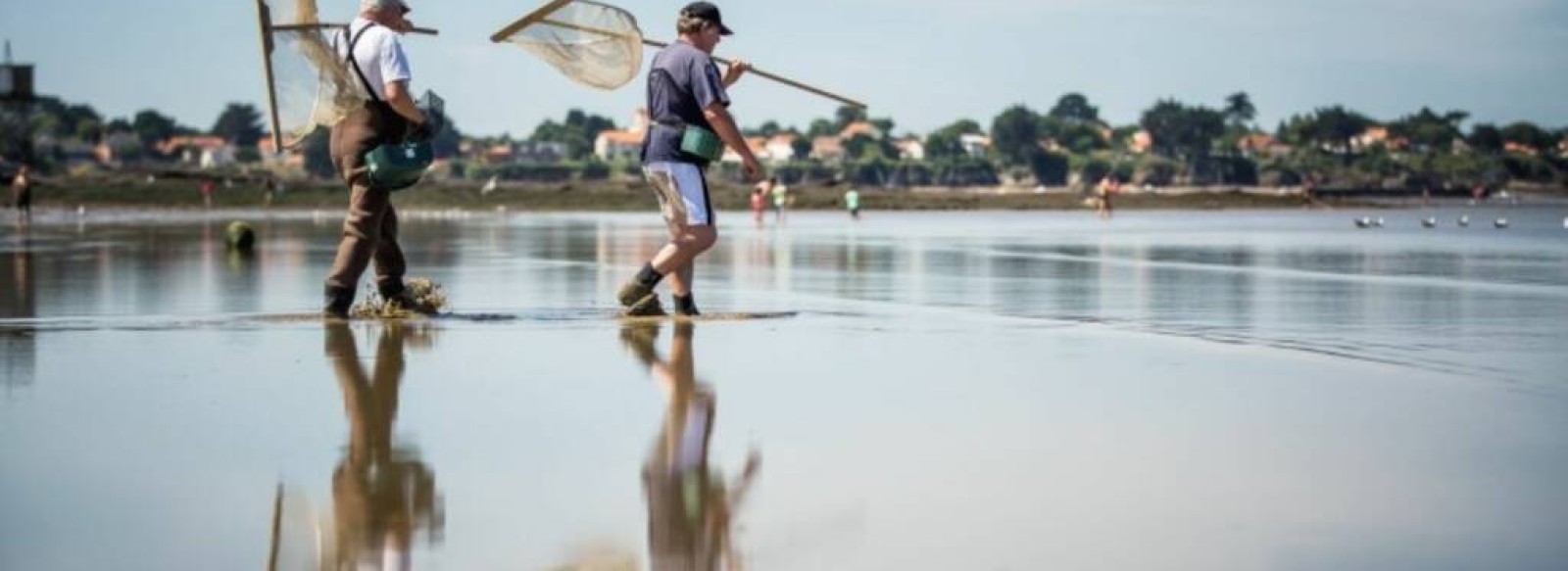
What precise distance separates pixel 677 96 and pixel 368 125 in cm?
188

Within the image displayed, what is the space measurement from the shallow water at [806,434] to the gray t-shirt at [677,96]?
115 cm

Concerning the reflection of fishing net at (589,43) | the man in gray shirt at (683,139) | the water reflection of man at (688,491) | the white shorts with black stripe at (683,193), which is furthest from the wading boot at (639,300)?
the water reflection of man at (688,491)

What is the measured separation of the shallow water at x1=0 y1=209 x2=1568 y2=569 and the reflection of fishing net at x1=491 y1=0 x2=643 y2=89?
5.31 ft

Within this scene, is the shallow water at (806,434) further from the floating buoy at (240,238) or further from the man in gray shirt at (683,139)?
the floating buoy at (240,238)

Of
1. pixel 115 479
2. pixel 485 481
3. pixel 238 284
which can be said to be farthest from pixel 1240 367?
pixel 238 284

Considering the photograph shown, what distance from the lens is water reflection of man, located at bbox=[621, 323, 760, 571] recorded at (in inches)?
194

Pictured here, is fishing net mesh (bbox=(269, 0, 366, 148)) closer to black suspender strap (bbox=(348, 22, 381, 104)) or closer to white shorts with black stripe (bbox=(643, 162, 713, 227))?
black suspender strap (bbox=(348, 22, 381, 104))

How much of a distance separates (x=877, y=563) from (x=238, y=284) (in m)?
14.7

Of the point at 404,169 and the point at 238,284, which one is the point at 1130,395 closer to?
the point at 404,169

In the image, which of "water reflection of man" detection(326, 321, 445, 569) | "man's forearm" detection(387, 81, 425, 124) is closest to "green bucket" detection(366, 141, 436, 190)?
"man's forearm" detection(387, 81, 425, 124)

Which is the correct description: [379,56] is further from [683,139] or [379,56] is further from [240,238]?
[240,238]

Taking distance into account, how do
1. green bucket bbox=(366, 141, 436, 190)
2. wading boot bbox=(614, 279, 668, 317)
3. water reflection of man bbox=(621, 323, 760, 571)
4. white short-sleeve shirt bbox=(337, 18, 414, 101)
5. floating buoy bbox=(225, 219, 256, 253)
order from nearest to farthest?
water reflection of man bbox=(621, 323, 760, 571)
white short-sleeve shirt bbox=(337, 18, 414, 101)
green bucket bbox=(366, 141, 436, 190)
wading boot bbox=(614, 279, 668, 317)
floating buoy bbox=(225, 219, 256, 253)

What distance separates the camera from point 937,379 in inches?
362

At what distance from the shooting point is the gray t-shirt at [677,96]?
13.0 metres
